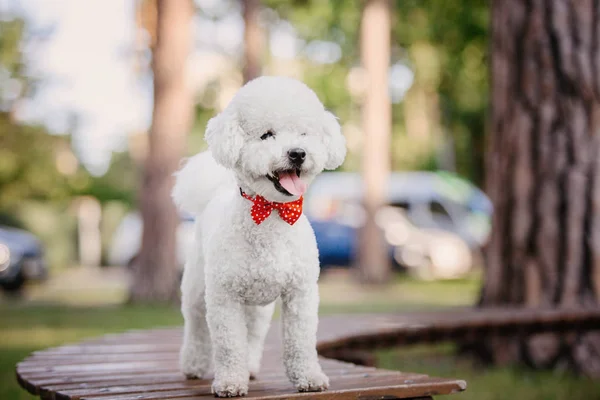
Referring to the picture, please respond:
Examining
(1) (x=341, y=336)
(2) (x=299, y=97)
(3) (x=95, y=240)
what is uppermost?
(2) (x=299, y=97)

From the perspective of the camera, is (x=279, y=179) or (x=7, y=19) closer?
(x=279, y=179)

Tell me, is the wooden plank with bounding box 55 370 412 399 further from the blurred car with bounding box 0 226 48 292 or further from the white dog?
the blurred car with bounding box 0 226 48 292

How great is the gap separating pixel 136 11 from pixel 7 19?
850 cm

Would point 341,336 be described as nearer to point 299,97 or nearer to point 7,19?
point 299,97

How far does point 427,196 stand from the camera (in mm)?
20969

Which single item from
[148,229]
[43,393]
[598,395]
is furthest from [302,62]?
[43,393]

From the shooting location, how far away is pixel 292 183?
2785 mm

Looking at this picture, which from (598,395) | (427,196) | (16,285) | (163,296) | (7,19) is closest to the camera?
(598,395)

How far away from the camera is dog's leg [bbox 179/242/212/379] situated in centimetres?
339

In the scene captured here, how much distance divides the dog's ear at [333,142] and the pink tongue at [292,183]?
0.14 metres

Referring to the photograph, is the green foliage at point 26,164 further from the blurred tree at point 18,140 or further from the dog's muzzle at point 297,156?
the dog's muzzle at point 297,156

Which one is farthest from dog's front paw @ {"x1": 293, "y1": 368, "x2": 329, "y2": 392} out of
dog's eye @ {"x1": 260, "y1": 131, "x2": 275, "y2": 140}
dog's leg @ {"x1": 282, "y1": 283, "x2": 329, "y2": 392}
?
dog's eye @ {"x1": 260, "y1": 131, "x2": 275, "y2": 140}

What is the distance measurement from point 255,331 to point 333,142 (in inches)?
36.9

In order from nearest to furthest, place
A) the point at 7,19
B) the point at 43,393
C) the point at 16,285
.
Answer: the point at 43,393, the point at 16,285, the point at 7,19
